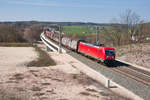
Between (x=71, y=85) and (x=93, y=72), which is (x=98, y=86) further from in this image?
(x=93, y=72)

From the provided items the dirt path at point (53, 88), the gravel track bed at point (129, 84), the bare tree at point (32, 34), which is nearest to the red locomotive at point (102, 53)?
the gravel track bed at point (129, 84)

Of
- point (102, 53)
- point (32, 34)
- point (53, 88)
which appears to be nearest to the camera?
point (53, 88)

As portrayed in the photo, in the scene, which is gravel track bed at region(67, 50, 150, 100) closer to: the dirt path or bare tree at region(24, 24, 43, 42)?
the dirt path

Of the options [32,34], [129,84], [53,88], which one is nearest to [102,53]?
[129,84]

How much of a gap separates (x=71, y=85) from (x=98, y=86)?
2.70m

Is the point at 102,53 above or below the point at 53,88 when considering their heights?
above

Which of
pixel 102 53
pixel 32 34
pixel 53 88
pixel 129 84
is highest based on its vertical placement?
pixel 102 53

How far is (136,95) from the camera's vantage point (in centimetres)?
1620

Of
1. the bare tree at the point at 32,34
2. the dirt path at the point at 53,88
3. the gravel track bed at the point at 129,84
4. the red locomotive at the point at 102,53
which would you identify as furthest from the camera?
the bare tree at the point at 32,34

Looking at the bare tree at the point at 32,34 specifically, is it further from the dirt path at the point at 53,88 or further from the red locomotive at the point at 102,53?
the dirt path at the point at 53,88

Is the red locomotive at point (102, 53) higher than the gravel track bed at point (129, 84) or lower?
higher

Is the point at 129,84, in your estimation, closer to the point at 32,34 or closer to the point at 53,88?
the point at 53,88

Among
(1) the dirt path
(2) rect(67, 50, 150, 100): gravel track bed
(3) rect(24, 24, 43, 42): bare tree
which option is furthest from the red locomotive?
(3) rect(24, 24, 43, 42): bare tree

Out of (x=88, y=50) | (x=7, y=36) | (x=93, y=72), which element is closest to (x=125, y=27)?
(x=88, y=50)
